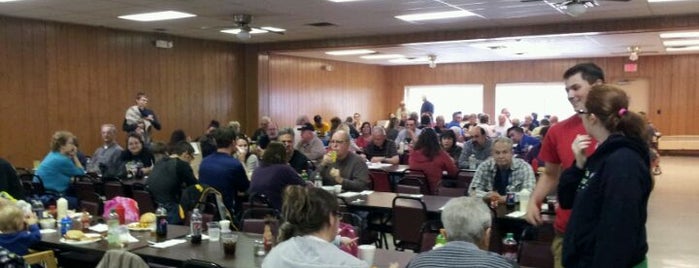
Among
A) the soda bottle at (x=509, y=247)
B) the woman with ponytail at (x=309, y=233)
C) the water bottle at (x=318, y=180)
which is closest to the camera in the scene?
the woman with ponytail at (x=309, y=233)

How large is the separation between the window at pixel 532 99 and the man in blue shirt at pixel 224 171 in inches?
595

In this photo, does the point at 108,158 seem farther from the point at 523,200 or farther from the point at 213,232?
the point at 523,200

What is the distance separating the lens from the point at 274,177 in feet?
17.2

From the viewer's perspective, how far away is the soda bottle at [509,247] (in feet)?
13.3

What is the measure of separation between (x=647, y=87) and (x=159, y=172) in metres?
15.8

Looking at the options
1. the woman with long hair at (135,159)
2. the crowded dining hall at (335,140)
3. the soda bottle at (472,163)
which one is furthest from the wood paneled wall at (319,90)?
the soda bottle at (472,163)

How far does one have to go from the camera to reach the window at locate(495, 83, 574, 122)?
62.1 feet

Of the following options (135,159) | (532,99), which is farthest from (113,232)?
(532,99)

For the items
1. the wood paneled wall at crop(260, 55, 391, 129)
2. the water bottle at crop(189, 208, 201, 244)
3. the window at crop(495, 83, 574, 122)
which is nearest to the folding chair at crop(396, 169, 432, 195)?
the water bottle at crop(189, 208, 201, 244)

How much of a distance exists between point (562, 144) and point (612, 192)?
1.05 m

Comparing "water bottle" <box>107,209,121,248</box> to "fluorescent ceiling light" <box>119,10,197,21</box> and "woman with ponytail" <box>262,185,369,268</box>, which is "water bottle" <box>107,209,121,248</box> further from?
"fluorescent ceiling light" <box>119,10,197,21</box>

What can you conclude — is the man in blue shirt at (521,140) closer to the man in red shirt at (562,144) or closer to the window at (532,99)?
the man in red shirt at (562,144)

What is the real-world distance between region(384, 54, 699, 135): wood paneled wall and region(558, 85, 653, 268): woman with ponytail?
16.3 m

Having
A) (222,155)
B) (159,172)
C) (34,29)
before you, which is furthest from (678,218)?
(34,29)
